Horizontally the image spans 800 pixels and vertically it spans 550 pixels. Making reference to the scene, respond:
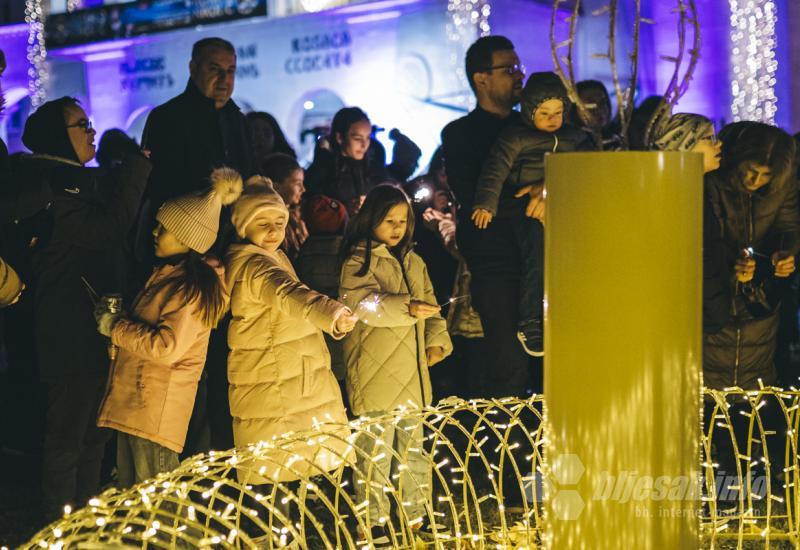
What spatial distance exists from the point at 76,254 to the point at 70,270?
0.08m

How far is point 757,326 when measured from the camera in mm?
5934

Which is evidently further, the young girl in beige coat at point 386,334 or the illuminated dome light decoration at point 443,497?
the young girl in beige coat at point 386,334

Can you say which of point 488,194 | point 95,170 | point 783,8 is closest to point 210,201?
point 95,170

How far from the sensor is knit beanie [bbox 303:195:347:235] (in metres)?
5.83

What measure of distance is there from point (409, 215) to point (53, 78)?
15883 mm

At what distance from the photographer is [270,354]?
4.84 m

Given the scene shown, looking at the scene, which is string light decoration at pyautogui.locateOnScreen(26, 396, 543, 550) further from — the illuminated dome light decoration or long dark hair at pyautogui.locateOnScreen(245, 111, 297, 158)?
long dark hair at pyautogui.locateOnScreen(245, 111, 297, 158)

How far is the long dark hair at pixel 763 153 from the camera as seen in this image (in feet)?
19.3

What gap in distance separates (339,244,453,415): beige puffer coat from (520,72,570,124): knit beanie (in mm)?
1036

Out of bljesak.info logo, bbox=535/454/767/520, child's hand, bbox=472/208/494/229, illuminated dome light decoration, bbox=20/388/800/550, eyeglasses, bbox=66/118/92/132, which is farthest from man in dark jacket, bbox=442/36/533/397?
bljesak.info logo, bbox=535/454/767/520

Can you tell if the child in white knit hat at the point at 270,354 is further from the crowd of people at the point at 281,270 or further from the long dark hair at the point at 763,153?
the long dark hair at the point at 763,153

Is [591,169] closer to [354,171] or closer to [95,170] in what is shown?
[95,170]

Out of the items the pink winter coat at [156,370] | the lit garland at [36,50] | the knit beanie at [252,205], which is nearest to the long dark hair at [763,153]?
the knit beanie at [252,205]

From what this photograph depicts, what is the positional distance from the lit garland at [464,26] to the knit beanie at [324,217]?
25.3 ft
